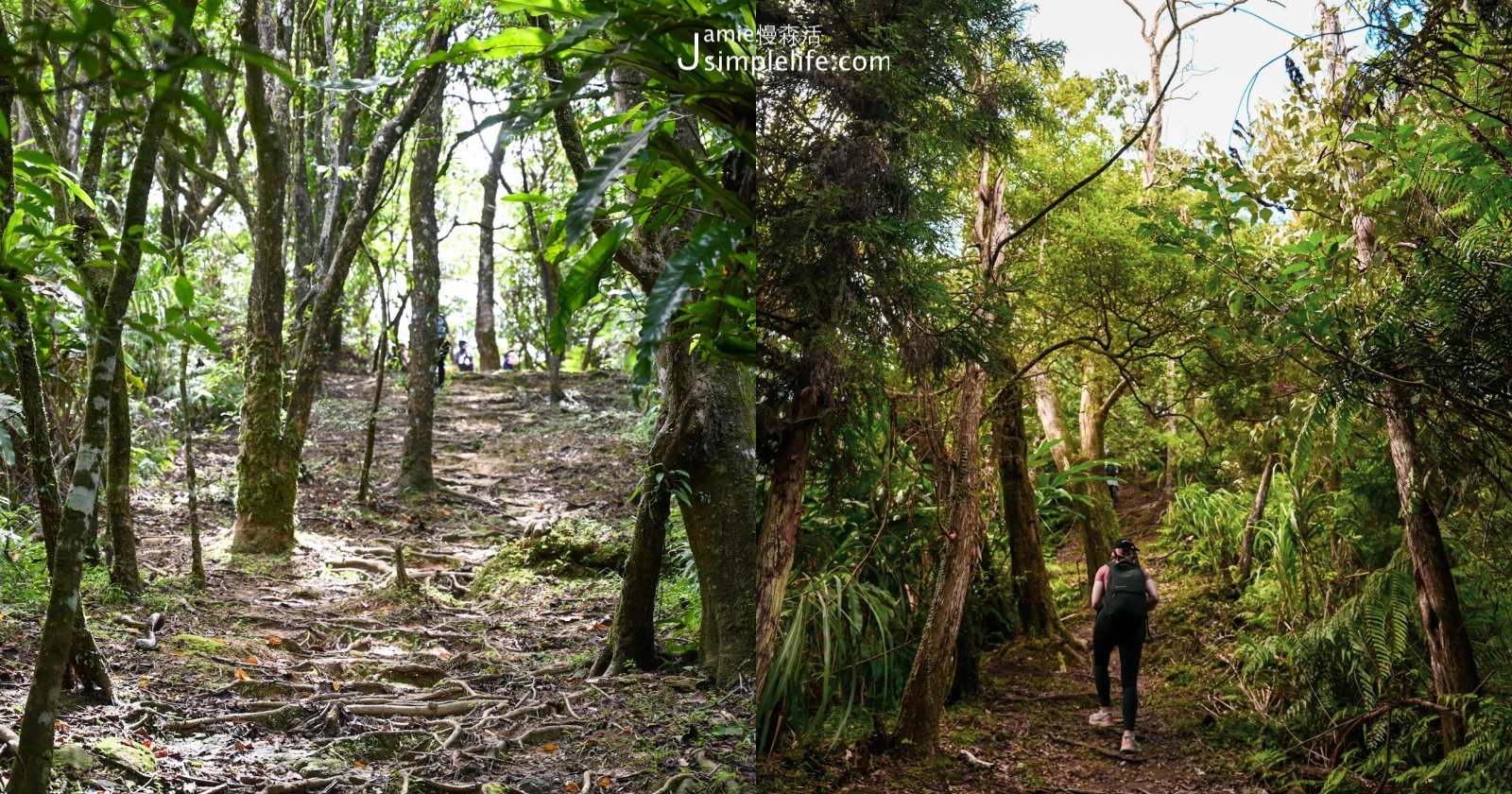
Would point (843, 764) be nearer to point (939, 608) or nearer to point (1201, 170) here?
point (939, 608)

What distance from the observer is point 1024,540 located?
2.20 m

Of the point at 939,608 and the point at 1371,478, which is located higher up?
the point at 1371,478

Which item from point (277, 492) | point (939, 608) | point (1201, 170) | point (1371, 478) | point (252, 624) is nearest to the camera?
point (1371, 478)

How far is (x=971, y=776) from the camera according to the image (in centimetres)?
208

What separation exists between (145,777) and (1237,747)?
201cm

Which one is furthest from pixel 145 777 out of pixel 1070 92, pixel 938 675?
pixel 1070 92

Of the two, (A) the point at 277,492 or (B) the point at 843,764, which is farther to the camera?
(A) the point at 277,492

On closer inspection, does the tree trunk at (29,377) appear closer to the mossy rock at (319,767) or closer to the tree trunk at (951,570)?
the mossy rock at (319,767)

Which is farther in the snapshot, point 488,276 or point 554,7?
point 488,276

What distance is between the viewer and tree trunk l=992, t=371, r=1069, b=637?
2.19m

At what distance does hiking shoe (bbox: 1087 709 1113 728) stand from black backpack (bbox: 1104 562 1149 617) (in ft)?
0.69

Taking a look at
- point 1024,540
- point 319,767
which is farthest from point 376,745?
point 1024,540

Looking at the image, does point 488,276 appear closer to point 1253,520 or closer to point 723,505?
point 723,505

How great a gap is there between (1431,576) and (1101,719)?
0.68 m
